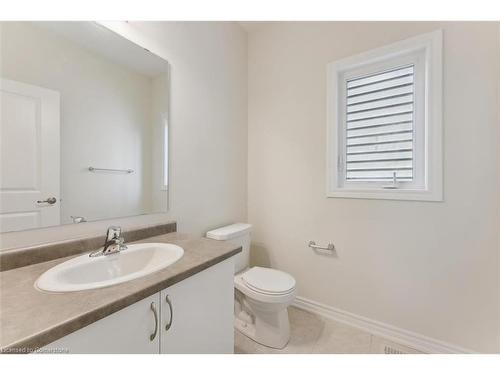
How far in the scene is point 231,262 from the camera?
1117 mm

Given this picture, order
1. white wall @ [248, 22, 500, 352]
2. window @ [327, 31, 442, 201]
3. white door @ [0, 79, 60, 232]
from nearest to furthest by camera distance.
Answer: white door @ [0, 79, 60, 232] < white wall @ [248, 22, 500, 352] < window @ [327, 31, 442, 201]

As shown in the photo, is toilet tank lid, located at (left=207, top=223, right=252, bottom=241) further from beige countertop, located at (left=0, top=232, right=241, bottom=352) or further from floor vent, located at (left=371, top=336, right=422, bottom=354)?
floor vent, located at (left=371, top=336, right=422, bottom=354)

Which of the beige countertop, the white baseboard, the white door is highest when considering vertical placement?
the white door

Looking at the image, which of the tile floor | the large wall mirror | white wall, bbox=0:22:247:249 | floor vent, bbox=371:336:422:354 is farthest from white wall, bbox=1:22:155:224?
floor vent, bbox=371:336:422:354

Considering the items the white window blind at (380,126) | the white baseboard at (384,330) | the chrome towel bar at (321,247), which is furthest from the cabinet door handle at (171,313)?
the white window blind at (380,126)

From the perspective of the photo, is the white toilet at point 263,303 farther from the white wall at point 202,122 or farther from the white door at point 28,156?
the white door at point 28,156

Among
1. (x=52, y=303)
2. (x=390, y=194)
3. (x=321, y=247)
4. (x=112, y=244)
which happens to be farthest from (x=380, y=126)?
(x=52, y=303)

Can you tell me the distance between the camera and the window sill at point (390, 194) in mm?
1359

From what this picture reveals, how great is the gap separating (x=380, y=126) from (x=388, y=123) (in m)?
0.05

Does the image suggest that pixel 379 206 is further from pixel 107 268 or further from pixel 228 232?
pixel 107 268

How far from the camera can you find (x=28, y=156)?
90 cm

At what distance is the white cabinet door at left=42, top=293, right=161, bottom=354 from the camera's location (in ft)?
1.87

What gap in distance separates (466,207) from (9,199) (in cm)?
224

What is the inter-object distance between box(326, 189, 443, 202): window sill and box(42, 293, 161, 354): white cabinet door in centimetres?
139
